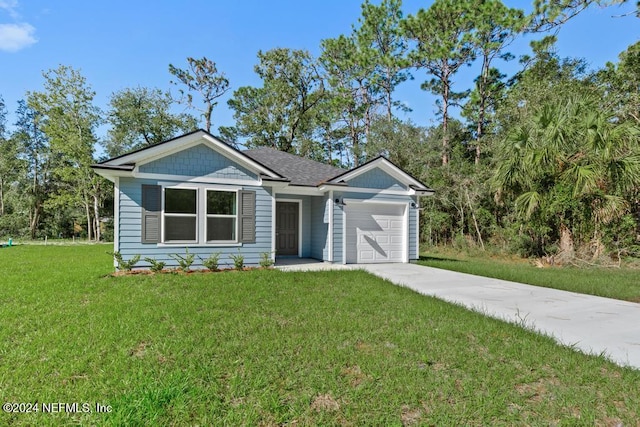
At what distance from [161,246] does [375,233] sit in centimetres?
671

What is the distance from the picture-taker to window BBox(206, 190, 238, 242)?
864cm

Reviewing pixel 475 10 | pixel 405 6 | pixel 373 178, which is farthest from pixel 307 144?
pixel 373 178

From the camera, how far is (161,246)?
802 cm

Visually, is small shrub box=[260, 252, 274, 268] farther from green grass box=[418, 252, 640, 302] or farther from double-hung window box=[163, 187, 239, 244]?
green grass box=[418, 252, 640, 302]

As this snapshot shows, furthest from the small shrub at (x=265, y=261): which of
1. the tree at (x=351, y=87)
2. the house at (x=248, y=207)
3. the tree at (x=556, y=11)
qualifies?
the tree at (x=351, y=87)

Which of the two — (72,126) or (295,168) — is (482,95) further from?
(72,126)

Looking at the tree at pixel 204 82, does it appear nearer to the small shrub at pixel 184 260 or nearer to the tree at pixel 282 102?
the tree at pixel 282 102

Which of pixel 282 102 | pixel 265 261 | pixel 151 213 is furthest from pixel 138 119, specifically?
pixel 265 261

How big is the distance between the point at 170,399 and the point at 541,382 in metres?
3.32

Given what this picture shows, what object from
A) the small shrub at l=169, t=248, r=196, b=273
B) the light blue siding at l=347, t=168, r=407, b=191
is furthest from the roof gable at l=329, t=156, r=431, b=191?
the small shrub at l=169, t=248, r=196, b=273

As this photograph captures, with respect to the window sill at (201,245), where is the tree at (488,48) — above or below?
above

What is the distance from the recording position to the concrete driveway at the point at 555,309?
12.3 feet

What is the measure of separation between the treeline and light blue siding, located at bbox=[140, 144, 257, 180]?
7.17m

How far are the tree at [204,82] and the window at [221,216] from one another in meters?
18.9
